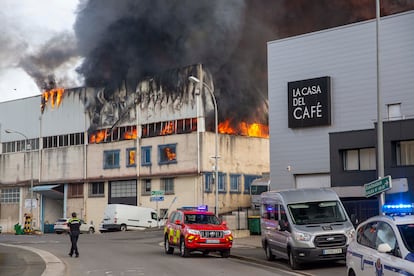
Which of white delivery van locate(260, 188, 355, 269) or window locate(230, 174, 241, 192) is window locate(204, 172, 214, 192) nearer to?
window locate(230, 174, 241, 192)

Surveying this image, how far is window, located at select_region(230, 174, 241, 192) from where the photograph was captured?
57747 millimetres

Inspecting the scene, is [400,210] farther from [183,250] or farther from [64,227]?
[64,227]

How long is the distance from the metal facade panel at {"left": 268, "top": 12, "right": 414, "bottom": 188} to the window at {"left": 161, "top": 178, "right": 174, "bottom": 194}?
755 inches

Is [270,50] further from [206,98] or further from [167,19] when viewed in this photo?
[167,19]

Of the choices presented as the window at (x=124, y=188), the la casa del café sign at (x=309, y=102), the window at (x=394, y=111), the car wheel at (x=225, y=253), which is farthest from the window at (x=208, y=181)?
the car wheel at (x=225, y=253)

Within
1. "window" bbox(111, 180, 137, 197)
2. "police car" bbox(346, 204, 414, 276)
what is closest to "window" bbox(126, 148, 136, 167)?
"window" bbox(111, 180, 137, 197)

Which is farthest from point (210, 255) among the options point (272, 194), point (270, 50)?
point (270, 50)

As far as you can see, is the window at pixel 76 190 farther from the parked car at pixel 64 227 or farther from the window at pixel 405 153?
the window at pixel 405 153

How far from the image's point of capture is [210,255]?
1018 inches

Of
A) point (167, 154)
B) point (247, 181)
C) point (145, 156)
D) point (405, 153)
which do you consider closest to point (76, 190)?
point (145, 156)

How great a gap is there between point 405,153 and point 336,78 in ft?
22.7

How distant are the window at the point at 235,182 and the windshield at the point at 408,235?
4672 cm

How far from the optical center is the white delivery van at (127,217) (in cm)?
5362

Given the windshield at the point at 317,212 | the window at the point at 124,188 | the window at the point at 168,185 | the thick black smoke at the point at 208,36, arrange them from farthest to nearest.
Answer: the window at the point at 124,188 < the thick black smoke at the point at 208,36 < the window at the point at 168,185 < the windshield at the point at 317,212
